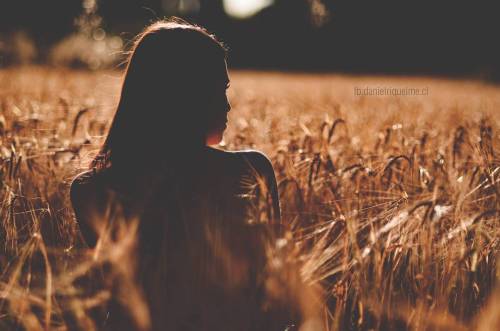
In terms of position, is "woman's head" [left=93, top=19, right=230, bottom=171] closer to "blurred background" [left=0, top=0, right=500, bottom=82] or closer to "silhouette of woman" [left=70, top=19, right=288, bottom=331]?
"silhouette of woman" [left=70, top=19, right=288, bottom=331]

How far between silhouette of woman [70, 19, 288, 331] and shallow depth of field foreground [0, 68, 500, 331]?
14 centimetres

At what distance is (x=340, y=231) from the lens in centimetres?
147

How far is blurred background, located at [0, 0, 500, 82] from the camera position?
21234 millimetres

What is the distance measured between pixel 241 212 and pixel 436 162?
0.78 m

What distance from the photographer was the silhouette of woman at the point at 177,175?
3.55 ft

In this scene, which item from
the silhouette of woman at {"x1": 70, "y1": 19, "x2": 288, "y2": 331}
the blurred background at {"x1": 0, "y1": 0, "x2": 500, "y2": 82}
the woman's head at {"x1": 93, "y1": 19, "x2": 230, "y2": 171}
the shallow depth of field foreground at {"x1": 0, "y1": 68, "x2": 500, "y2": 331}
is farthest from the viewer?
the blurred background at {"x1": 0, "y1": 0, "x2": 500, "y2": 82}

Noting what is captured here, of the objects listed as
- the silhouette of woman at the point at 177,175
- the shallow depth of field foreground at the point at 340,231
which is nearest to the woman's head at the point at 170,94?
the silhouette of woman at the point at 177,175

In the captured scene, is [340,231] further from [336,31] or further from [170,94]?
[336,31]

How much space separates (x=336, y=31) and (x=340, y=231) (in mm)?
25015

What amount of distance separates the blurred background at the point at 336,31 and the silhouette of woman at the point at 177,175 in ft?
61.0

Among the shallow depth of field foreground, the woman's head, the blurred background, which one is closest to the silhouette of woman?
the woman's head

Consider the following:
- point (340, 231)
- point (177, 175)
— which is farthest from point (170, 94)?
point (340, 231)

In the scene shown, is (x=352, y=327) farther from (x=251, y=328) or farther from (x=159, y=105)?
(x=159, y=105)

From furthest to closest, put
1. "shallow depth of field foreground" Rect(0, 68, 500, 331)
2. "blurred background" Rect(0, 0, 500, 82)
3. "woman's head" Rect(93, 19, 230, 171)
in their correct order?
"blurred background" Rect(0, 0, 500, 82) → "woman's head" Rect(93, 19, 230, 171) → "shallow depth of field foreground" Rect(0, 68, 500, 331)
